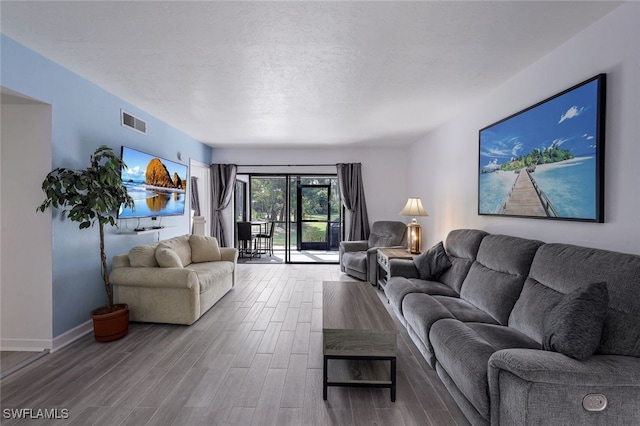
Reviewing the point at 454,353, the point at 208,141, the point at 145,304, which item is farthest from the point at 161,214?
the point at 454,353

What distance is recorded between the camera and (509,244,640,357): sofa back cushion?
142 cm

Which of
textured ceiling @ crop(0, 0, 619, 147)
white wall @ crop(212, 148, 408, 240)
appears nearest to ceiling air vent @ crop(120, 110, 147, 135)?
textured ceiling @ crop(0, 0, 619, 147)

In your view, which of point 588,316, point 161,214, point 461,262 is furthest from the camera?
point 161,214

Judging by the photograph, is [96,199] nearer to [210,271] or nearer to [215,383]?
[210,271]

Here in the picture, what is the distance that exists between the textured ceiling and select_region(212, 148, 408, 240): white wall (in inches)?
94.0

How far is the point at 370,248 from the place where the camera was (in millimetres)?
5266

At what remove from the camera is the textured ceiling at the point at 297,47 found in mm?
1797

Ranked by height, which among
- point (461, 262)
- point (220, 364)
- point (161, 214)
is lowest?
point (220, 364)

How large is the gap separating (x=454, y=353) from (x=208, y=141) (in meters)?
5.38

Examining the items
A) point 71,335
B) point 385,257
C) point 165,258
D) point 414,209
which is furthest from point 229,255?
point 414,209

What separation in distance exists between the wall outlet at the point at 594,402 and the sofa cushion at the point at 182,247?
420cm

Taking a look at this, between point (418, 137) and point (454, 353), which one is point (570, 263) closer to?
point (454, 353)

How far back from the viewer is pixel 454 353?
1.75 meters

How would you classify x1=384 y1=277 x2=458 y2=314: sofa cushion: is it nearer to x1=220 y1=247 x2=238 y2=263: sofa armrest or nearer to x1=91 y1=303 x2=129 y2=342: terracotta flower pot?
x1=220 y1=247 x2=238 y2=263: sofa armrest
